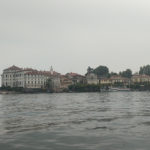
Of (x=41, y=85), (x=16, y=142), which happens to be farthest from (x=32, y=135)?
(x=41, y=85)

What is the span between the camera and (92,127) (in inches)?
589

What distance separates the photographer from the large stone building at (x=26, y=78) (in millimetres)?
165875

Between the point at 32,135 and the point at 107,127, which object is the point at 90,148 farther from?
the point at 107,127

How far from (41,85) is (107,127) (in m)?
159

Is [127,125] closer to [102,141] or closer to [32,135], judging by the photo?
[102,141]

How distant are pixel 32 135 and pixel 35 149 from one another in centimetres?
268

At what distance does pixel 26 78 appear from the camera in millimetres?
164750

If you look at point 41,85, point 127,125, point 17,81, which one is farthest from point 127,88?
point 127,125

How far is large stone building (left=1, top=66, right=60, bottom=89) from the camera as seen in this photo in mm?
165875

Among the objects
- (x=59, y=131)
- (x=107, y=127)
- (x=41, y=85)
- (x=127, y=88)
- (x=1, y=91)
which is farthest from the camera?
(x=127, y=88)

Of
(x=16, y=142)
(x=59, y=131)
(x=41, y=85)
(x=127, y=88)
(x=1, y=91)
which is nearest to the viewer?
(x=16, y=142)

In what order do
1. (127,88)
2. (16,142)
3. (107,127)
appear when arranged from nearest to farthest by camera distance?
1. (16,142)
2. (107,127)
3. (127,88)

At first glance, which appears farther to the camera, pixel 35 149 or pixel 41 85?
pixel 41 85

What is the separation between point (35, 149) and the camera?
33.4 feet
